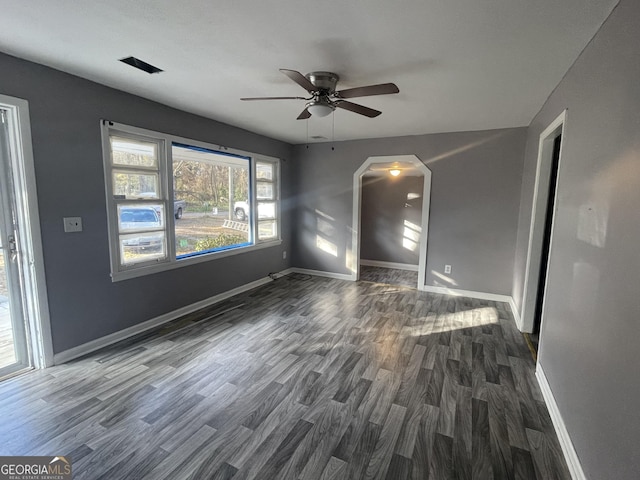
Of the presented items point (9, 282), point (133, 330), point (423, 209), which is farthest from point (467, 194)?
point (9, 282)

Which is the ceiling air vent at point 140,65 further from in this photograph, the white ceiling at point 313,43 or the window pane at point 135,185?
the window pane at point 135,185

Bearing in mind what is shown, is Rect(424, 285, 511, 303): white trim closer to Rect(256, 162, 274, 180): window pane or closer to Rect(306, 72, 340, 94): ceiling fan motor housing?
Rect(256, 162, 274, 180): window pane

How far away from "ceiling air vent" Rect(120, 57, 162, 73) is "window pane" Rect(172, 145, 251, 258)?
3.97ft

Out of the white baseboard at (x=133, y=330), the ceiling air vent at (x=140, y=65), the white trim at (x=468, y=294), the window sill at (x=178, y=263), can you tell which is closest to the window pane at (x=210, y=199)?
the window sill at (x=178, y=263)

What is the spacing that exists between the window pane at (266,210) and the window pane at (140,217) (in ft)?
6.16

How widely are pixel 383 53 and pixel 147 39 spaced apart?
157cm

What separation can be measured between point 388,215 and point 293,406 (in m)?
5.19

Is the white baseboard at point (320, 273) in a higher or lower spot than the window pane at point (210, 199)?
lower

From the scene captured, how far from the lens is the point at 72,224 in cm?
268

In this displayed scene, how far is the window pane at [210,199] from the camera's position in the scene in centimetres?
382

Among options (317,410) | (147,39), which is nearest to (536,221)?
(317,410)

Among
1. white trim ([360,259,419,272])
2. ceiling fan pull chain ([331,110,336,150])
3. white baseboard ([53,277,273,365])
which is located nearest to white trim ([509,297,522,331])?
white trim ([360,259,419,272])

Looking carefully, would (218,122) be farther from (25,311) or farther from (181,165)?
(25,311)

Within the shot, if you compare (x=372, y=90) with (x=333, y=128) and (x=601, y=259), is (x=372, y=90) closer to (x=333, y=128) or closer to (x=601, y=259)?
(x=601, y=259)
